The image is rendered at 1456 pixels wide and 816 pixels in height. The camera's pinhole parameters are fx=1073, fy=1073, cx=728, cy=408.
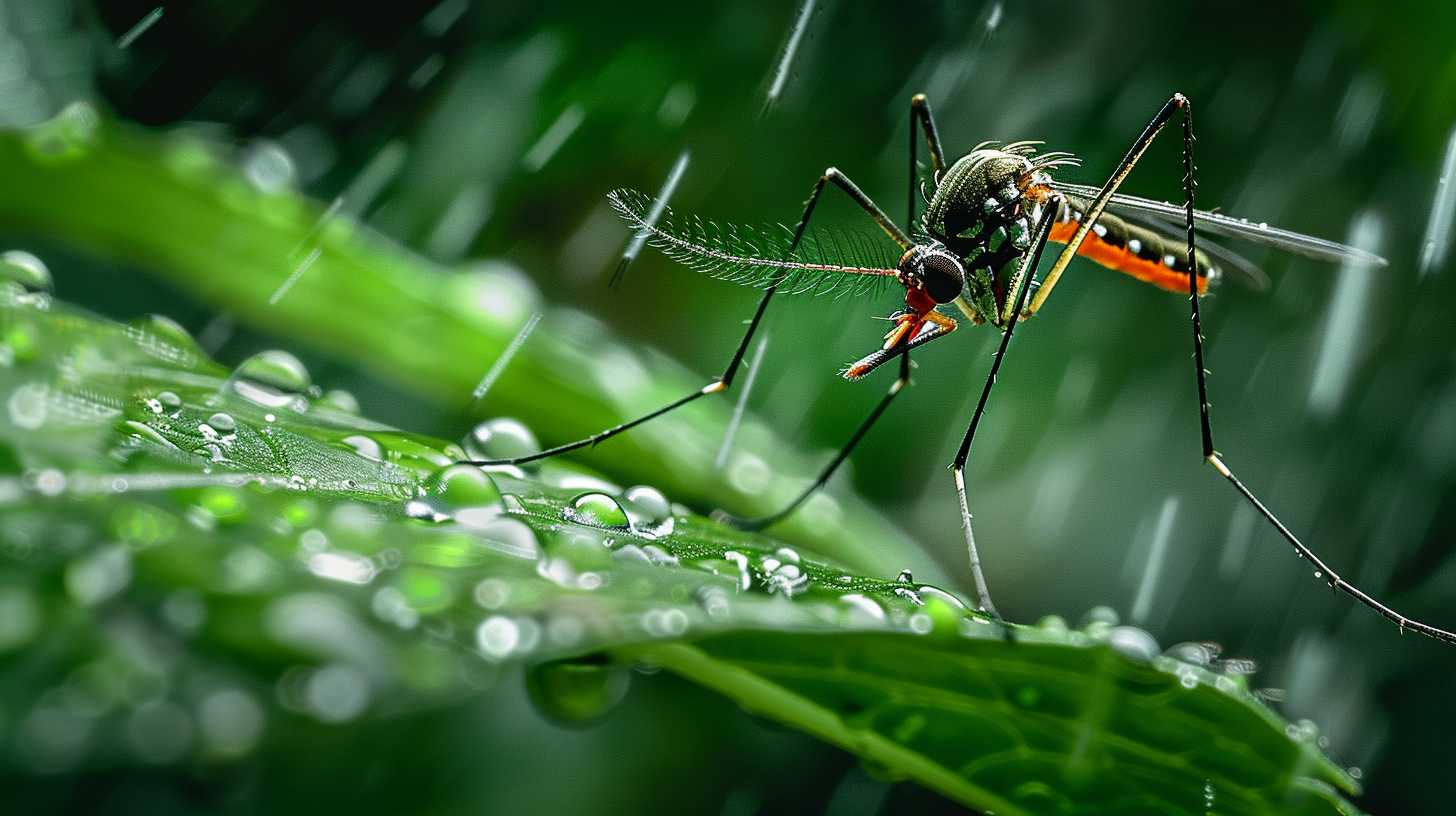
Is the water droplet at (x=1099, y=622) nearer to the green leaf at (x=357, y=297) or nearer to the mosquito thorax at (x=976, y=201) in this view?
the green leaf at (x=357, y=297)

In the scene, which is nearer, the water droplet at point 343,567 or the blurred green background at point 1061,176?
the water droplet at point 343,567

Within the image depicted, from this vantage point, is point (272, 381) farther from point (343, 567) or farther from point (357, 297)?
point (343, 567)

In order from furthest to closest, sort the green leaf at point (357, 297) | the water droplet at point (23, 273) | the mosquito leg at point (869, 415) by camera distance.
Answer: the mosquito leg at point (869, 415) → the green leaf at point (357, 297) → the water droplet at point (23, 273)

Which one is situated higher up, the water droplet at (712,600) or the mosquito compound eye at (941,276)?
the mosquito compound eye at (941,276)

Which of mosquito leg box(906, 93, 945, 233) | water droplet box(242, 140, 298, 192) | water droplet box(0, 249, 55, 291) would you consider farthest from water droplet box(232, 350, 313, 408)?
mosquito leg box(906, 93, 945, 233)

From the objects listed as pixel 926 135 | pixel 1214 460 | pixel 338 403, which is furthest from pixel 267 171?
pixel 1214 460

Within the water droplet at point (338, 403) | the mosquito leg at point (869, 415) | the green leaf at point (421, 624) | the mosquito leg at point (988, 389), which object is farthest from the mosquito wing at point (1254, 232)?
the water droplet at point (338, 403)

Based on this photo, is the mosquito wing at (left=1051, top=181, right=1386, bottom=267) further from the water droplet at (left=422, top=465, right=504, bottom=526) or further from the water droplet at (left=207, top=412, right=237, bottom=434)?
the water droplet at (left=207, top=412, right=237, bottom=434)
